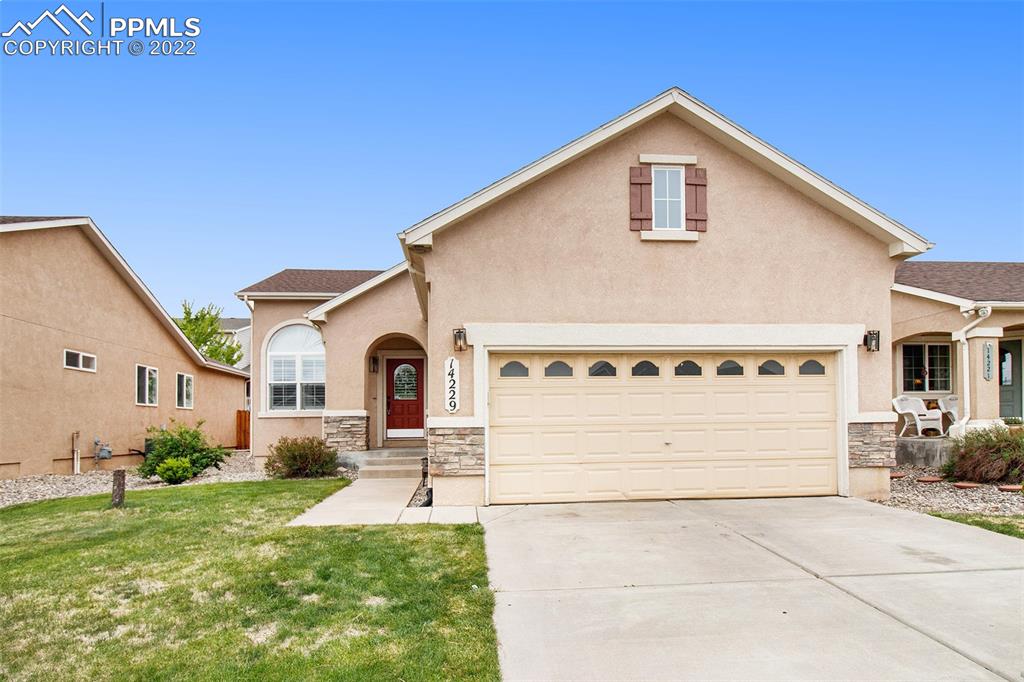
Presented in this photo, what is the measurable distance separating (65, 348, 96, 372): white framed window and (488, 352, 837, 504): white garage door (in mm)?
11813

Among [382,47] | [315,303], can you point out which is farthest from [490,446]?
[382,47]

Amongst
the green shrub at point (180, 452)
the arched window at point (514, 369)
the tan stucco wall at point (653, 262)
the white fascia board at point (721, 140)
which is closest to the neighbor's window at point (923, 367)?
the tan stucco wall at point (653, 262)

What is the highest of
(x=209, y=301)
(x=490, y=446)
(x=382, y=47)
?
(x=382, y=47)

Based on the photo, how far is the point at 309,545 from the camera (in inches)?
275

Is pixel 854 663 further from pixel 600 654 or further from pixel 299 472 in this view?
pixel 299 472

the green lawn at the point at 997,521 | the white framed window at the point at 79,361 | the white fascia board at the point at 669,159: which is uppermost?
the white fascia board at the point at 669,159

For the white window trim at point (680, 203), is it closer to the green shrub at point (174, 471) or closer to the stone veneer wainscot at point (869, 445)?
the stone veneer wainscot at point (869, 445)

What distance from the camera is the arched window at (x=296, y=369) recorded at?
1631cm

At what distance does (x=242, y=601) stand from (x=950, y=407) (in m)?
16.3

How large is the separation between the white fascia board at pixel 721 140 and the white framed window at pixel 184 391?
16.2 m

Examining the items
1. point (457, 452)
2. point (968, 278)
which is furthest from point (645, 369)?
point (968, 278)

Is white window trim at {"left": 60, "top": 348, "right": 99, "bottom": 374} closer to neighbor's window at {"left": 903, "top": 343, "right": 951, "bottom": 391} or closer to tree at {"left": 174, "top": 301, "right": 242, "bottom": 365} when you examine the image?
tree at {"left": 174, "top": 301, "right": 242, "bottom": 365}

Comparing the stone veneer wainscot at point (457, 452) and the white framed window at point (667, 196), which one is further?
the white framed window at point (667, 196)

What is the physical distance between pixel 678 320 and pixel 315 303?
1004 cm
